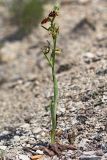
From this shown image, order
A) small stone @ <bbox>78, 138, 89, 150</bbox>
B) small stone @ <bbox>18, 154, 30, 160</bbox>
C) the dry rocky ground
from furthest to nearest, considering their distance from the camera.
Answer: the dry rocky ground → small stone @ <bbox>78, 138, 89, 150</bbox> → small stone @ <bbox>18, 154, 30, 160</bbox>

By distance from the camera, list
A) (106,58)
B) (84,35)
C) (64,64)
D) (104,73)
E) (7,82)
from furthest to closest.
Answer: (84,35)
(7,82)
(64,64)
(106,58)
(104,73)

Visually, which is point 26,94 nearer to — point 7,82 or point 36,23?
point 7,82

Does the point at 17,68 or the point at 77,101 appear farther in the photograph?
the point at 17,68

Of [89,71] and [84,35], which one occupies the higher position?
[84,35]

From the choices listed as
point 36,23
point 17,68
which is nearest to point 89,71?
point 17,68

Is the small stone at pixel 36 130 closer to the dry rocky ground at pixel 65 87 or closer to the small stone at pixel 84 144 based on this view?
the dry rocky ground at pixel 65 87

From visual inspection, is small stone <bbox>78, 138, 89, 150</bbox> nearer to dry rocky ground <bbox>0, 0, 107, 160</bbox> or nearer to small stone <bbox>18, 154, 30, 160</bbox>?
dry rocky ground <bbox>0, 0, 107, 160</bbox>

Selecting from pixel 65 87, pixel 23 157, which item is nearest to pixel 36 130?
pixel 23 157

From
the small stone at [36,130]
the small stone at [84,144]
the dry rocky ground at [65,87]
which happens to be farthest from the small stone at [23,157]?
the small stone at [36,130]

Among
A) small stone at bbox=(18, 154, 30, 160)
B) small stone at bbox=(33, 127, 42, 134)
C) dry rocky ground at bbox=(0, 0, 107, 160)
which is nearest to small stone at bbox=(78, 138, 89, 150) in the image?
dry rocky ground at bbox=(0, 0, 107, 160)
